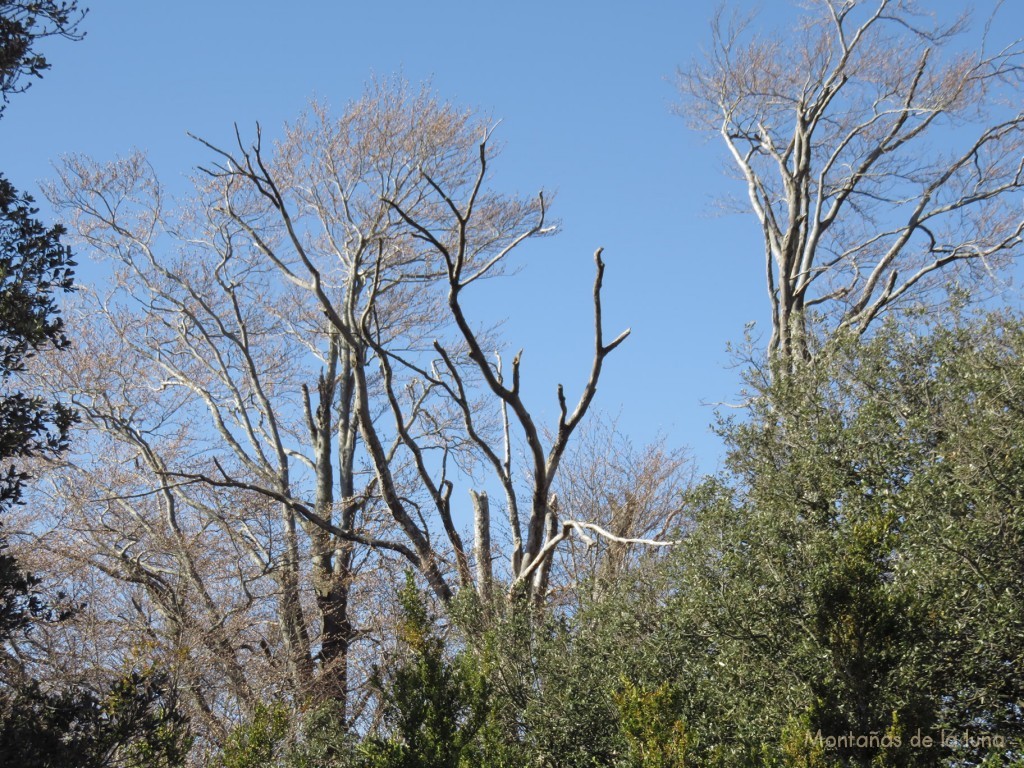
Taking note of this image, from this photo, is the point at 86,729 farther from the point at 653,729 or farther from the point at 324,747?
the point at 653,729

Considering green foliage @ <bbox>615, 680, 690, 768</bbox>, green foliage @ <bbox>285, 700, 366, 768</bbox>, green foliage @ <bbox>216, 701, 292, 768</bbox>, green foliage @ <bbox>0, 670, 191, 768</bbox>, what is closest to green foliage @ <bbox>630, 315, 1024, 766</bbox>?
green foliage @ <bbox>615, 680, 690, 768</bbox>

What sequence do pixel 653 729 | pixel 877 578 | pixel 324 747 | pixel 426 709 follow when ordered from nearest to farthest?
pixel 653 729 → pixel 877 578 → pixel 426 709 → pixel 324 747

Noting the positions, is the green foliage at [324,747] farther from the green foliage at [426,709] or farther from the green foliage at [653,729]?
the green foliage at [653,729]

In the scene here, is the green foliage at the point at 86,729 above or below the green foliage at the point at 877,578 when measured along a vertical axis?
below

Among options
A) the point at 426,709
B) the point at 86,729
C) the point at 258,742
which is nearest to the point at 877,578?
the point at 426,709

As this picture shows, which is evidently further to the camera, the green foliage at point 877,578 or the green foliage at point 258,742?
the green foliage at point 258,742

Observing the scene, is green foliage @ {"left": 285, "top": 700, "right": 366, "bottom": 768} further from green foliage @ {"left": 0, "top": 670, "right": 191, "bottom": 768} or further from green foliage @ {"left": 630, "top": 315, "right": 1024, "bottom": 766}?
green foliage @ {"left": 630, "top": 315, "right": 1024, "bottom": 766}

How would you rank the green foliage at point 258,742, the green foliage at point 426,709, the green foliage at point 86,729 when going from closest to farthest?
the green foliage at point 86,729, the green foliage at point 426,709, the green foliage at point 258,742

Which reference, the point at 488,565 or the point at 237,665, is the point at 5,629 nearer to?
the point at 488,565

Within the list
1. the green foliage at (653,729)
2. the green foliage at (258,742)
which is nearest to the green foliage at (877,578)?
the green foliage at (653,729)

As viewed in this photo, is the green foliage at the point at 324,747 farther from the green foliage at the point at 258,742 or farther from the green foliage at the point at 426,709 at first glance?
the green foliage at the point at 426,709

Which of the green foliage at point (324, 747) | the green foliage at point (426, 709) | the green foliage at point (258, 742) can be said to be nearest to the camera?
the green foliage at point (426, 709)

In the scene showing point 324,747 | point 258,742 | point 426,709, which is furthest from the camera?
point 324,747

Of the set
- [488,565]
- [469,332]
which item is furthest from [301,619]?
[469,332]
